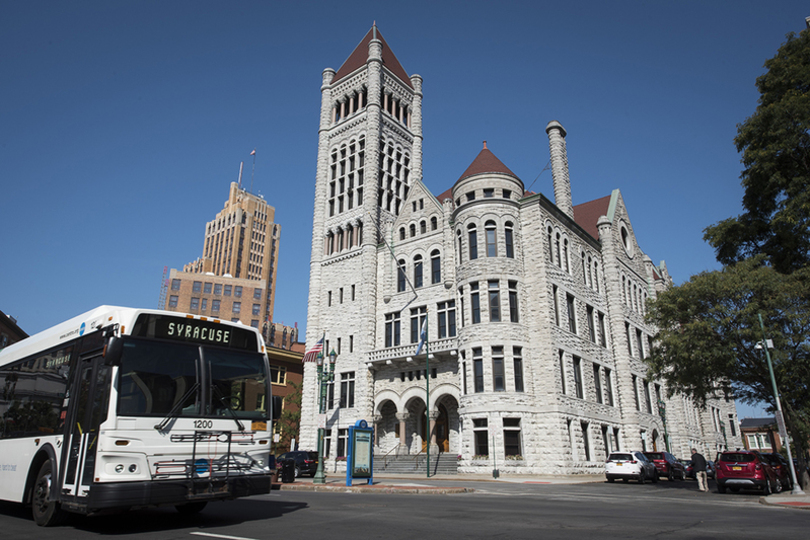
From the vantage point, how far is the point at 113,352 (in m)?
7.96

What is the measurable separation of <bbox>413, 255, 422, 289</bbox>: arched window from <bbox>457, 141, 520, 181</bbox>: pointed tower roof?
6.64 meters

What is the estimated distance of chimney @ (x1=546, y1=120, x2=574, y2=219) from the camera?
141ft

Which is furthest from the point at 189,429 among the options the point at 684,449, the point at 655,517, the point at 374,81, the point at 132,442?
the point at 684,449

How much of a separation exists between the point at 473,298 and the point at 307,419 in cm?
1701

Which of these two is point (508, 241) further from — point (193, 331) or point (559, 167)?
point (193, 331)

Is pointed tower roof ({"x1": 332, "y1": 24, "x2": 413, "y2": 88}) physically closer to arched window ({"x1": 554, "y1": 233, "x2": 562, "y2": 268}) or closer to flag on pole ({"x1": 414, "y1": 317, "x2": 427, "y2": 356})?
arched window ({"x1": 554, "y1": 233, "x2": 562, "y2": 268})

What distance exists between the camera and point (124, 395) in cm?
820

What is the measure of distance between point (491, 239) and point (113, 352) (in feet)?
94.3

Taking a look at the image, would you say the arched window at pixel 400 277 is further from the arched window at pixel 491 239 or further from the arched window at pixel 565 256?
the arched window at pixel 565 256

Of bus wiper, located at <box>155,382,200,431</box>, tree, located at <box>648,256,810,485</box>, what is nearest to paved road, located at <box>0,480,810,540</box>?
bus wiper, located at <box>155,382,200,431</box>

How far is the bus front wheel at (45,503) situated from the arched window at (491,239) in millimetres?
27833

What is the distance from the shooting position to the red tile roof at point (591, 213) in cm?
4638

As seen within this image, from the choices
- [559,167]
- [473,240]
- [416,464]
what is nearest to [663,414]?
[559,167]

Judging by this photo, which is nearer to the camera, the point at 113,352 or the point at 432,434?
the point at 113,352
